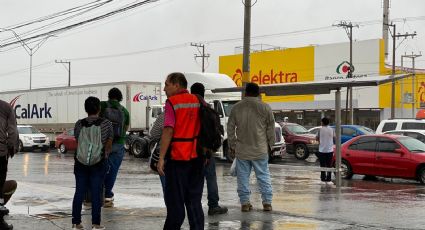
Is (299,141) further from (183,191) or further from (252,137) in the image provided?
(183,191)

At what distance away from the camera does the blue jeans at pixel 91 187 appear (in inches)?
316

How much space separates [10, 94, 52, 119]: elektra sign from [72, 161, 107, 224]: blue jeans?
100 feet

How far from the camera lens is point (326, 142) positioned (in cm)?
1659

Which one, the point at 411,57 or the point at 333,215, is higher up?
the point at 411,57

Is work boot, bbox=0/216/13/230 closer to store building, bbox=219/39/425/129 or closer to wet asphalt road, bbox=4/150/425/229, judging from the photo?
wet asphalt road, bbox=4/150/425/229

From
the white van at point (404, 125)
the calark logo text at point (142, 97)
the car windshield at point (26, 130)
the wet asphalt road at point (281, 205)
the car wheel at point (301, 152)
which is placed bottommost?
the car wheel at point (301, 152)

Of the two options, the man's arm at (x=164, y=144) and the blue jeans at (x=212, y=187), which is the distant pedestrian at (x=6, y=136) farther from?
the man's arm at (x=164, y=144)

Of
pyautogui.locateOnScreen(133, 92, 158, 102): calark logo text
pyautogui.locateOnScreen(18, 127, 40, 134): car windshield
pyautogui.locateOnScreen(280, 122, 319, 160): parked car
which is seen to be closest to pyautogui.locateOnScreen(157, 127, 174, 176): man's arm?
pyautogui.locateOnScreen(280, 122, 319, 160): parked car

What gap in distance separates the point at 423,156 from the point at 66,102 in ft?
79.6

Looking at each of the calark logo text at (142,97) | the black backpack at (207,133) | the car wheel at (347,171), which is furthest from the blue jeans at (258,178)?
the calark logo text at (142,97)

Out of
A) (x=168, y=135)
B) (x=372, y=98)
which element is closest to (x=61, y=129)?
(x=372, y=98)

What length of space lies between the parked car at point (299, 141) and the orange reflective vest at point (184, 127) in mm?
21834

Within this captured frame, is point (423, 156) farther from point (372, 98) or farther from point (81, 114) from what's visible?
point (372, 98)

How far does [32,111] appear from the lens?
3928cm
